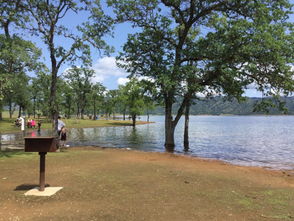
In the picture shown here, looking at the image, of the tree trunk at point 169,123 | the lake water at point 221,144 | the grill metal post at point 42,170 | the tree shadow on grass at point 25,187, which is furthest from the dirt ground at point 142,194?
the tree trunk at point 169,123

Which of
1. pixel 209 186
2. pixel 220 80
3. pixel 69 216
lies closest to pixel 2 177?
pixel 69 216

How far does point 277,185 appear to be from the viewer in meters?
10.8

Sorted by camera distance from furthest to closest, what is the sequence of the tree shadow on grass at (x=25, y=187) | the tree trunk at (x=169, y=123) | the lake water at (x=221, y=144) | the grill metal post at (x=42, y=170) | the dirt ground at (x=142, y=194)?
1. the tree trunk at (x=169, y=123)
2. the lake water at (x=221, y=144)
3. the tree shadow on grass at (x=25, y=187)
4. the grill metal post at (x=42, y=170)
5. the dirt ground at (x=142, y=194)

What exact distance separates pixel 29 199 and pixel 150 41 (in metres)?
17.9

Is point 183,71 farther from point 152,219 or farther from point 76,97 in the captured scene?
point 76,97

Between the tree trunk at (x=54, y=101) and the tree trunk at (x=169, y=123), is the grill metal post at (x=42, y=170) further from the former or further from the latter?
the tree trunk at (x=169, y=123)

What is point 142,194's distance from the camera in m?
8.53

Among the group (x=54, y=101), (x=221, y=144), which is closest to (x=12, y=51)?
(x=54, y=101)

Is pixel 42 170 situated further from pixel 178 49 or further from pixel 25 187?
pixel 178 49

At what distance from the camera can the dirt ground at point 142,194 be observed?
22.5ft

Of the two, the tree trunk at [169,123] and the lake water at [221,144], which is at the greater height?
the tree trunk at [169,123]

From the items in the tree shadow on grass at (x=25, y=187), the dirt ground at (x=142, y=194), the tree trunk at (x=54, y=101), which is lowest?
the dirt ground at (x=142, y=194)

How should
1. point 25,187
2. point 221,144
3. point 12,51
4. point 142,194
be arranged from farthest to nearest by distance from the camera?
point 221,144 < point 12,51 < point 25,187 < point 142,194

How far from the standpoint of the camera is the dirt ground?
6.87 m
